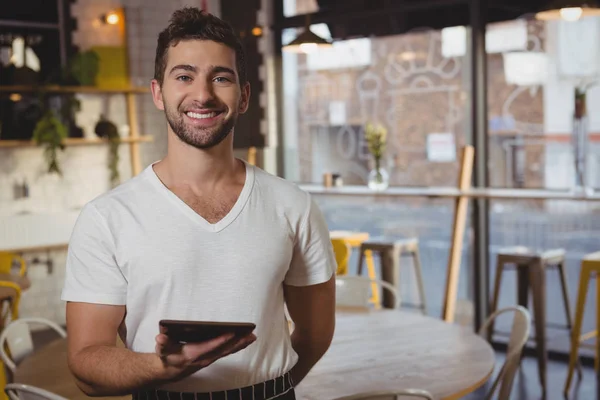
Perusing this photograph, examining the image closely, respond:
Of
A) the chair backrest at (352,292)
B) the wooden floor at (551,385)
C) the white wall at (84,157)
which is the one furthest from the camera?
the white wall at (84,157)

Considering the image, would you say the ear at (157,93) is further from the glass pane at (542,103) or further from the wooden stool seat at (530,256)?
the glass pane at (542,103)

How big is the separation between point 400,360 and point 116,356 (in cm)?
148

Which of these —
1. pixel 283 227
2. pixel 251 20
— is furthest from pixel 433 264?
pixel 283 227

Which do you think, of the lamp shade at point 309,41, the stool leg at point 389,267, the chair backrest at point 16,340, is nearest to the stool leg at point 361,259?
the stool leg at point 389,267

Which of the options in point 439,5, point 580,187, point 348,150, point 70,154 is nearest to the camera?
point 580,187

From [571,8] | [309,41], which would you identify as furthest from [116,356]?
[309,41]

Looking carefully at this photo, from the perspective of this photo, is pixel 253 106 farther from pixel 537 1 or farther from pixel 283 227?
pixel 283 227

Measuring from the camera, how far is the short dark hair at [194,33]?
4.77 ft

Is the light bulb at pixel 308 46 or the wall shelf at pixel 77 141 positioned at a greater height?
the light bulb at pixel 308 46

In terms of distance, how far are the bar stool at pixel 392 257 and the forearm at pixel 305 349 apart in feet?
12.0

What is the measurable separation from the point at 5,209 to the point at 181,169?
5.40 m

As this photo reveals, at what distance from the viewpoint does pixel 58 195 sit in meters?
6.76

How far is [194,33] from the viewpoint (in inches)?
57.2

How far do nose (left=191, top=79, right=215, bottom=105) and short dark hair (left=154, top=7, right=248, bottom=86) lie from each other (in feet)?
0.25
